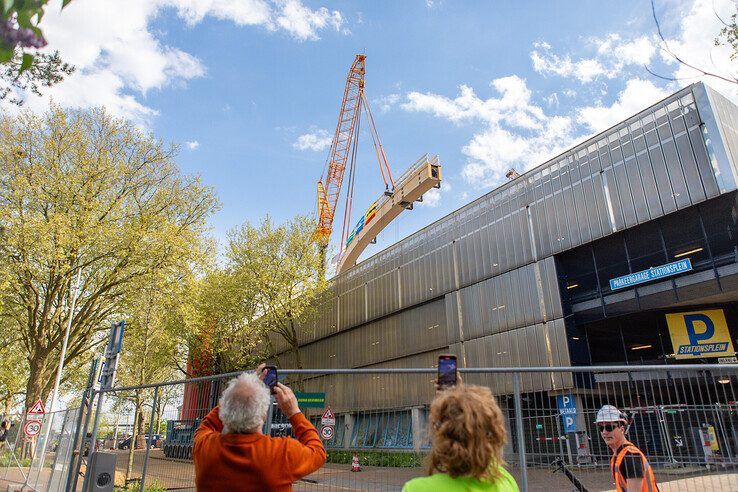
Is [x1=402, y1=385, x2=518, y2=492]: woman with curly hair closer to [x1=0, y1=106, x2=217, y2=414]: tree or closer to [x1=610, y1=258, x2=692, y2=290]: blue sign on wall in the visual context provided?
[x1=0, y1=106, x2=217, y2=414]: tree

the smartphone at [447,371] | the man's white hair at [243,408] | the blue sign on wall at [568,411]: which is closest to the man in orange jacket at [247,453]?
the man's white hair at [243,408]

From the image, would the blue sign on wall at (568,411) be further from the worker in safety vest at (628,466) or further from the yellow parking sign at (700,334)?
the yellow parking sign at (700,334)

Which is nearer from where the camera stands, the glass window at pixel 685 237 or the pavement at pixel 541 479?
the pavement at pixel 541 479

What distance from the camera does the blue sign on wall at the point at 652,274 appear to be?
19594 mm

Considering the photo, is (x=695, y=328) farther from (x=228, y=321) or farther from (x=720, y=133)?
(x=228, y=321)

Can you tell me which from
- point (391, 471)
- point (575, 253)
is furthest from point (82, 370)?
point (391, 471)

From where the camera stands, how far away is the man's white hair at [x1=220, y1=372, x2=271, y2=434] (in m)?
2.32

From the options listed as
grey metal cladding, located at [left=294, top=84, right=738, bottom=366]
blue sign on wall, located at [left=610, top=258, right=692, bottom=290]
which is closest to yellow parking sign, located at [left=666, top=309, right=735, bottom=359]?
blue sign on wall, located at [left=610, top=258, right=692, bottom=290]

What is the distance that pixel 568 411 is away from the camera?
5137mm

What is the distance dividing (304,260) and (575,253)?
55.6 feet

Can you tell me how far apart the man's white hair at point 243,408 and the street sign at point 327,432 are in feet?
10.8

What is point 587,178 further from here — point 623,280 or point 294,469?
point 294,469

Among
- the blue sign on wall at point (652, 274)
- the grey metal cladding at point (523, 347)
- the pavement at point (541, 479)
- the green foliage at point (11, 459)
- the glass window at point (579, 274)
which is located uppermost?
the glass window at point (579, 274)

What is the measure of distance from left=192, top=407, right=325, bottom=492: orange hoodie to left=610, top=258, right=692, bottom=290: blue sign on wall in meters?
21.8
